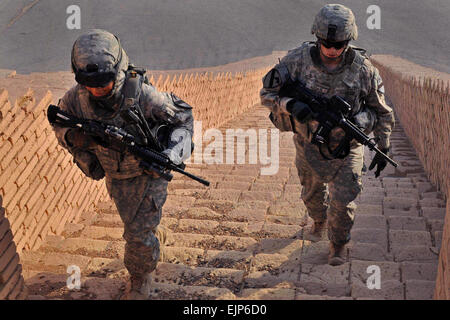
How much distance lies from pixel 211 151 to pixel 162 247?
13.8ft

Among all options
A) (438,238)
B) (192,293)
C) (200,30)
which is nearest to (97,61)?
(192,293)

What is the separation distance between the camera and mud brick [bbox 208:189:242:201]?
5.80 meters

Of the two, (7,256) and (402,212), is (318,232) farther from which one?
(7,256)

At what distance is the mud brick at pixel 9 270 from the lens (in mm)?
3209

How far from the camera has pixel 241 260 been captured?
4223mm

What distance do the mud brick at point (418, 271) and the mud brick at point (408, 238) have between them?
16.3 inches

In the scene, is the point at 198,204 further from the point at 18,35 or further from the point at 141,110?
the point at 18,35

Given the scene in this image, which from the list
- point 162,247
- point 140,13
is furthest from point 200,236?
point 140,13

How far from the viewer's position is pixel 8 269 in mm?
3281

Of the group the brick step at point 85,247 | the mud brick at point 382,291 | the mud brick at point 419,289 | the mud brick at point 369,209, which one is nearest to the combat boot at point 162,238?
the brick step at point 85,247

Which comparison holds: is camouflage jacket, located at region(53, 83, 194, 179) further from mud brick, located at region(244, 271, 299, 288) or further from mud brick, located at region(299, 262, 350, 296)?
mud brick, located at region(299, 262, 350, 296)

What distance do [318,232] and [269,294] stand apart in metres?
1.28

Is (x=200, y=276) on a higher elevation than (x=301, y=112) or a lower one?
lower

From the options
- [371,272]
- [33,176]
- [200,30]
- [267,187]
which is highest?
[200,30]
